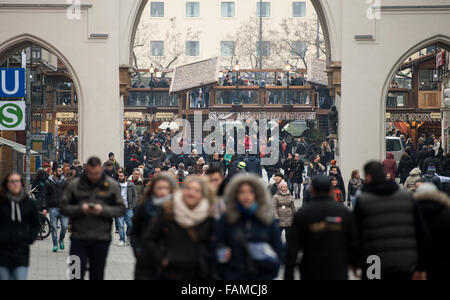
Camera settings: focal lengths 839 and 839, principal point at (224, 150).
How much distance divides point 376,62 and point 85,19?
7626 millimetres

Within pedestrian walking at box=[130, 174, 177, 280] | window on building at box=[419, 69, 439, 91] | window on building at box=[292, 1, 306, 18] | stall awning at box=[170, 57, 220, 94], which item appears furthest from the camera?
window on building at box=[292, 1, 306, 18]

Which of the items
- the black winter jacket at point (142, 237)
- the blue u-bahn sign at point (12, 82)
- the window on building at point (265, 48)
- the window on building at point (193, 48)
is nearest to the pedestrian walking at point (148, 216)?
the black winter jacket at point (142, 237)

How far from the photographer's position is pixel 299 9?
71.9 meters

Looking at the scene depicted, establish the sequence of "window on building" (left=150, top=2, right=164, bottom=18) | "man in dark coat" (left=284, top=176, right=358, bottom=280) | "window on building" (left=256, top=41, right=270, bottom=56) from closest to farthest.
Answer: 1. "man in dark coat" (left=284, top=176, right=358, bottom=280)
2. "window on building" (left=256, top=41, right=270, bottom=56)
3. "window on building" (left=150, top=2, right=164, bottom=18)

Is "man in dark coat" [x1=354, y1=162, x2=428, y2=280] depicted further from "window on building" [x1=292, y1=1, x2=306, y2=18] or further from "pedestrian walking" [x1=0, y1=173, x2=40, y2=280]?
"window on building" [x1=292, y1=1, x2=306, y2=18]

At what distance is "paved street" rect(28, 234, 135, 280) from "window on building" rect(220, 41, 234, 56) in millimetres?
53829

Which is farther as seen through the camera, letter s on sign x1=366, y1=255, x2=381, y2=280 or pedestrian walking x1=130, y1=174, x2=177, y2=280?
letter s on sign x1=366, y1=255, x2=381, y2=280

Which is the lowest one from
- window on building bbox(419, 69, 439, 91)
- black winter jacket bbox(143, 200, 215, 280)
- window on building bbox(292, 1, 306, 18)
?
black winter jacket bbox(143, 200, 215, 280)

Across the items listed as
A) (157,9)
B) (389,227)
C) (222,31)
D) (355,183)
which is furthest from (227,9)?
(389,227)

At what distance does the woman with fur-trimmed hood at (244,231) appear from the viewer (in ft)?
22.0

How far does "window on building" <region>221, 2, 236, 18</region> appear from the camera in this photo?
236ft

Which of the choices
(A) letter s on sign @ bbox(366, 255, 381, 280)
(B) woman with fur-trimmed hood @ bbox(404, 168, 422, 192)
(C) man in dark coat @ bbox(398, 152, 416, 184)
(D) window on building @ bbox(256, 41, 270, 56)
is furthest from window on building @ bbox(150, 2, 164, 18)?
(A) letter s on sign @ bbox(366, 255, 381, 280)

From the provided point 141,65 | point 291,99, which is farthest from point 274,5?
point 291,99
